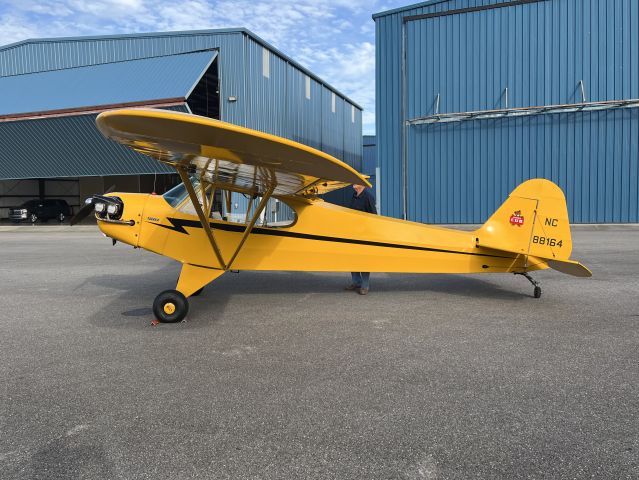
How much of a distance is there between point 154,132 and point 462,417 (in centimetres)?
316

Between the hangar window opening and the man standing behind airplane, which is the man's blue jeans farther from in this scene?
the hangar window opening

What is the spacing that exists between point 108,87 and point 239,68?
7114 millimetres

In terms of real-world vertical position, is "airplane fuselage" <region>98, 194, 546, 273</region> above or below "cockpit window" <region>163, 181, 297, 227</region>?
below

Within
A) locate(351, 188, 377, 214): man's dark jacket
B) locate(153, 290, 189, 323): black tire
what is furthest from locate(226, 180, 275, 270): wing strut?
locate(351, 188, 377, 214): man's dark jacket

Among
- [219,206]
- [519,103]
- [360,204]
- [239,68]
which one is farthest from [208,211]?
[239,68]

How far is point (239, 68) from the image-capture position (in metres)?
23.7

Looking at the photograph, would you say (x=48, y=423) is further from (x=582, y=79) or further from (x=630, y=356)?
(x=582, y=79)

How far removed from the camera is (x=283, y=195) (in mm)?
6207

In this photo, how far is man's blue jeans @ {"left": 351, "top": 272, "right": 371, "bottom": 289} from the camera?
6961mm

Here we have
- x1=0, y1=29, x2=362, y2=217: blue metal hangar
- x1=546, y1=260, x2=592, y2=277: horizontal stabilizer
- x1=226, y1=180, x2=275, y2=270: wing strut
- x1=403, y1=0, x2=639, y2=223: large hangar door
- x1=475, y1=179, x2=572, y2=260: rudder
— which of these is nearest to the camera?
x1=226, y1=180, x2=275, y2=270: wing strut

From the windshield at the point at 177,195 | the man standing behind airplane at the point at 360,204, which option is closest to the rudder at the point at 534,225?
the man standing behind airplane at the point at 360,204

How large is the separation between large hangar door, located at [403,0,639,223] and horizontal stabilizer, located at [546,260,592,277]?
47.5ft

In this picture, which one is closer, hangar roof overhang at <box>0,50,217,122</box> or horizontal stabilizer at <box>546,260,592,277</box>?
horizontal stabilizer at <box>546,260,592,277</box>

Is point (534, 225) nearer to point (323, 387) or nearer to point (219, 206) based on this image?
point (323, 387)
